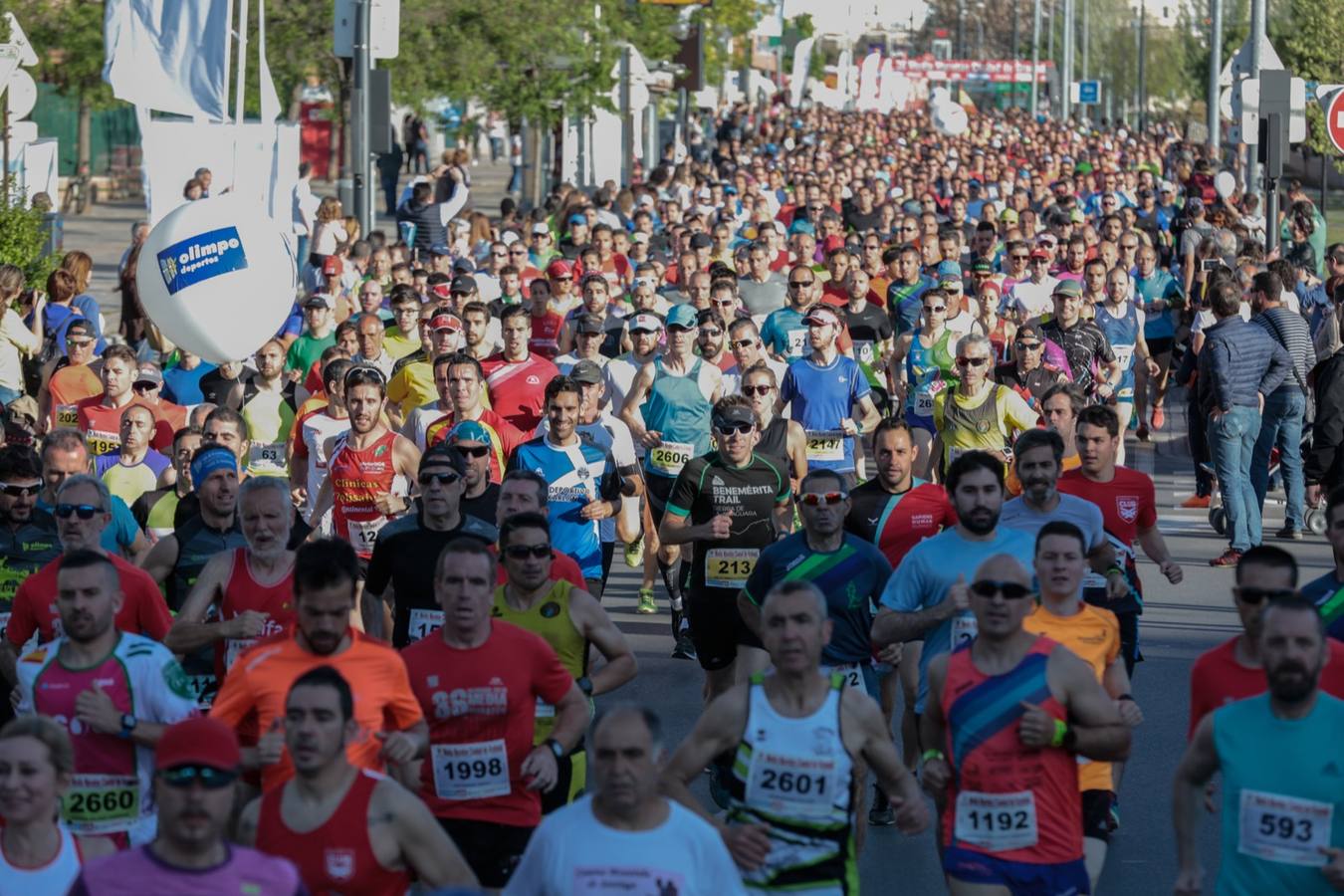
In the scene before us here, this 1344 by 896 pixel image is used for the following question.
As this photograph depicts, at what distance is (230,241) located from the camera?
11812 millimetres

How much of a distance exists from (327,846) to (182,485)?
16.8 ft

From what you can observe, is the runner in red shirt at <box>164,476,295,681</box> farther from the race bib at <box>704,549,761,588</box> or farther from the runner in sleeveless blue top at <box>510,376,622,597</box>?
the runner in sleeveless blue top at <box>510,376,622,597</box>

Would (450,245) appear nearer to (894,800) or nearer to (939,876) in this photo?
(939,876)

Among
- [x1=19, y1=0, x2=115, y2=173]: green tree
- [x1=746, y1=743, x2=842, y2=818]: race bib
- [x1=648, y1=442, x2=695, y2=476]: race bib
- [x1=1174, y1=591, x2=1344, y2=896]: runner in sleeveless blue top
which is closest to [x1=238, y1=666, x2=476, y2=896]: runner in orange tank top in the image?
[x1=746, y1=743, x2=842, y2=818]: race bib

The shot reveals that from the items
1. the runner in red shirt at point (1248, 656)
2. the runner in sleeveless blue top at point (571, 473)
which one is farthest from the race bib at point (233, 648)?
the runner in red shirt at point (1248, 656)

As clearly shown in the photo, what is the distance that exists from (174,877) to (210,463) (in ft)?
13.7

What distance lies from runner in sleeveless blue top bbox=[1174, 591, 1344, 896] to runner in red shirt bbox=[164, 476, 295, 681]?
3.14m

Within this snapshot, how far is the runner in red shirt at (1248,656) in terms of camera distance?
7098mm

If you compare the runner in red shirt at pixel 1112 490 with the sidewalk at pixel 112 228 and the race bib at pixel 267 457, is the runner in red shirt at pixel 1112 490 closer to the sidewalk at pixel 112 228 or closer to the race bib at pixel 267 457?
the race bib at pixel 267 457

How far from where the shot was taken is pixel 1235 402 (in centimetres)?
1535

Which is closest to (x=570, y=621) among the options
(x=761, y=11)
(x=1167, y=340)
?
(x=1167, y=340)

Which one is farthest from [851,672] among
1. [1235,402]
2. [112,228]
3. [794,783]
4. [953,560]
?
[112,228]

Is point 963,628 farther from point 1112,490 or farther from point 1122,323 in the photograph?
point 1122,323

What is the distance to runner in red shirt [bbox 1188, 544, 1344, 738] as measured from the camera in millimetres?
7098
